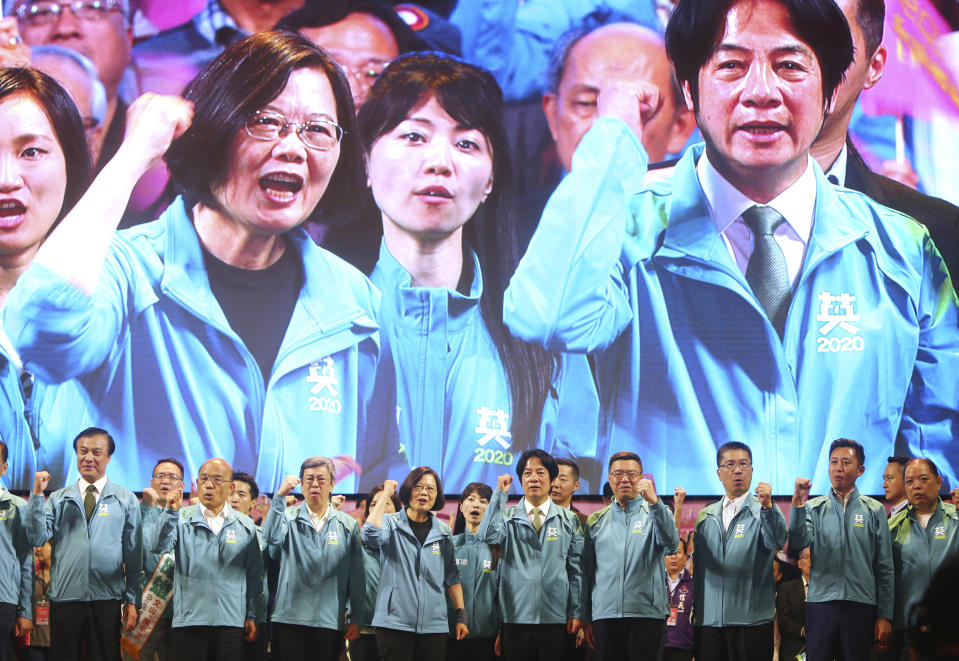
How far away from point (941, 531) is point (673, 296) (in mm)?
2748

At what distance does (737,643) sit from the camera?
539cm

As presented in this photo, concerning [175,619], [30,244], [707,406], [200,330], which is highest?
[30,244]

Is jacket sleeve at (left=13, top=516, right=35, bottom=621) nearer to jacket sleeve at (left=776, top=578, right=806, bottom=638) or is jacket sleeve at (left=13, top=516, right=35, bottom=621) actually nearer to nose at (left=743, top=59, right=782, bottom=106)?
jacket sleeve at (left=776, top=578, right=806, bottom=638)

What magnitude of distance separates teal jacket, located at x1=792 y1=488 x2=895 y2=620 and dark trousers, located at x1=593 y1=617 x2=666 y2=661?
404 mm

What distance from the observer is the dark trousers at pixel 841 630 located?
5.45 meters

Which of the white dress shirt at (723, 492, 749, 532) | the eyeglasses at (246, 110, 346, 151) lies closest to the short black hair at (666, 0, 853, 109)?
the eyeglasses at (246, 110, 346, 151)

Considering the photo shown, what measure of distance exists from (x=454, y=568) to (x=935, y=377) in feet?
A: 13.3

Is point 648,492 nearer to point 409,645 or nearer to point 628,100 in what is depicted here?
point 409,645

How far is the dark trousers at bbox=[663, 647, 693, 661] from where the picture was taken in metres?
6.04

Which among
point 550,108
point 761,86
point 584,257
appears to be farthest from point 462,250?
point 761,86

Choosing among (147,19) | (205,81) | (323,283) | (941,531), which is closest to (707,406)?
(941,531)

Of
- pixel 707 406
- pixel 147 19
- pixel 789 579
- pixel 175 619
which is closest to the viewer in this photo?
pixel 175 619

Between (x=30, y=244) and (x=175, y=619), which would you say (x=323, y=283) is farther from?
(x=175, y=619)

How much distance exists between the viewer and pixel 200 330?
7953 millimetres
